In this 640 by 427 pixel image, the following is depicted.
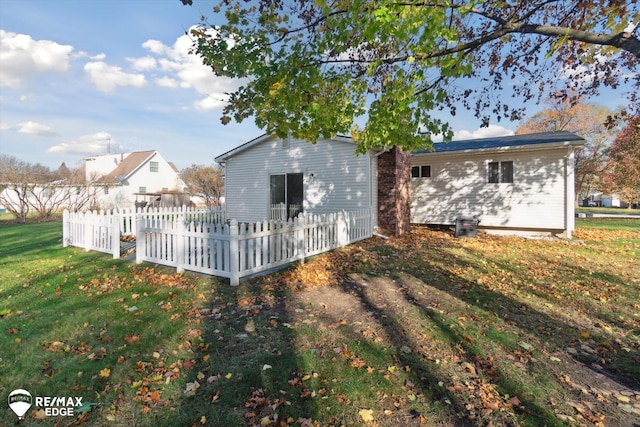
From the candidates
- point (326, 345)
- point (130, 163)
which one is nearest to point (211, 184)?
point (130, 163)

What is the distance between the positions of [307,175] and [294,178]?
739 millimetres

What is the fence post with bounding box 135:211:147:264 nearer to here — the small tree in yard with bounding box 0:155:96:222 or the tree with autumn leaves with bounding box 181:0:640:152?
the tree with autumn leaves with bounding box 181:0:640:152

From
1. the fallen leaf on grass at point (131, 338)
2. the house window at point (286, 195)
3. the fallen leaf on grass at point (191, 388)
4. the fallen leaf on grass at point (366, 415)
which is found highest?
the house window at point (286, 195)

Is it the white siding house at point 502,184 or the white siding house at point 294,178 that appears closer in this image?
the white siding house at point 294,178

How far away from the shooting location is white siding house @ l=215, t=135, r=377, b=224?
11.5 meters

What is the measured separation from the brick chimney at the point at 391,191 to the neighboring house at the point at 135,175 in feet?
76.4

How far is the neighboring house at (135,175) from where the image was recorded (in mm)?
30500

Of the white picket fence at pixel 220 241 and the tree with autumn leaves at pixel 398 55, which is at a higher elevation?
the tree with autumn leaves at pixel 398 55

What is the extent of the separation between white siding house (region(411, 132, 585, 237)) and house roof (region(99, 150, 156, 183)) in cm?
2884

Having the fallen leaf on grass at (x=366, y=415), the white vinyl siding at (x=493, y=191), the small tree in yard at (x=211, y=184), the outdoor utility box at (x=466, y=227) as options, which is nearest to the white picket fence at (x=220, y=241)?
the fallen leaf on grass at (x=366, y=415)

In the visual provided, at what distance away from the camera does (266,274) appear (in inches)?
256

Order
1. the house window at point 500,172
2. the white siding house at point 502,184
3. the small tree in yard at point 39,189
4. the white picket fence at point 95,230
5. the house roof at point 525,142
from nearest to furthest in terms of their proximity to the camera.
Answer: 1. the white picket fence at point 95,230
2. the house roof at point 525,142
3. the white siding house at point 502,184
4. the house window at point 500,172
5. the small tree in yard at point 39,189

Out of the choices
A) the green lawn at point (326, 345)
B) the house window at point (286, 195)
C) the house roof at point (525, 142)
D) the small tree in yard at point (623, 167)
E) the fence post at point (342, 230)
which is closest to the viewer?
the green lawn at point (326, 345)

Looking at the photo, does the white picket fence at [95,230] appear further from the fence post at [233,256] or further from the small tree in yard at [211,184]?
the small tree in yard at [211,184]
